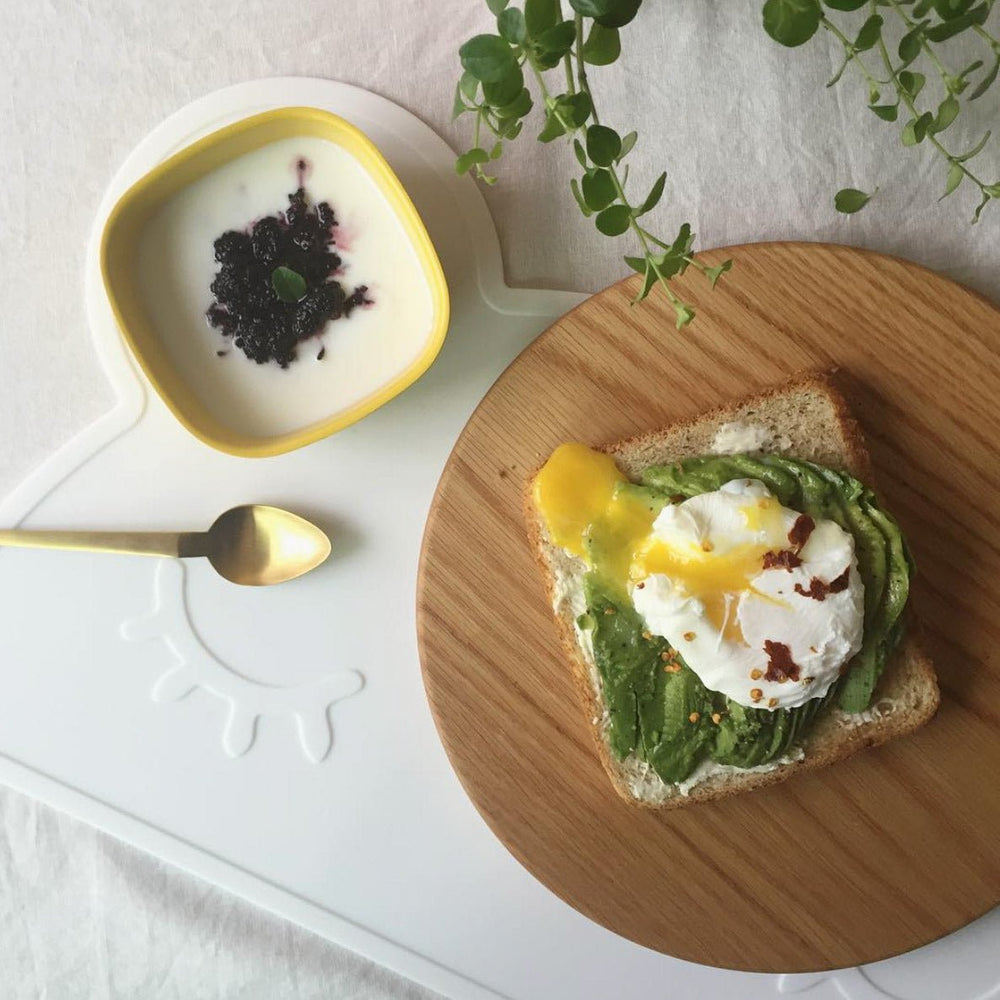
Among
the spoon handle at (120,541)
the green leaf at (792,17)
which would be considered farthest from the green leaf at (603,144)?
the spoon handle at (120,541)

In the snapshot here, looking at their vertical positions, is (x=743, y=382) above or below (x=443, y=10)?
below

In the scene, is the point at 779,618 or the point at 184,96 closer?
the point at 779,618

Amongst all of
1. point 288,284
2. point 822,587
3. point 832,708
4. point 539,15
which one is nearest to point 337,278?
point 288,284

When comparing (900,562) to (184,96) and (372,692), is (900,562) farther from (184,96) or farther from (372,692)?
(184,96)

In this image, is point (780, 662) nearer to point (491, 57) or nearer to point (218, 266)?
point (491, 57)

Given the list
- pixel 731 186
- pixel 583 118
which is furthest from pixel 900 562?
pixel 583 118

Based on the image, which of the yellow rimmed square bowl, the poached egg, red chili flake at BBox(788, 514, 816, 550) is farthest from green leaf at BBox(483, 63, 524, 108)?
red chili flake at BBox(788, 514, 816, 550)
